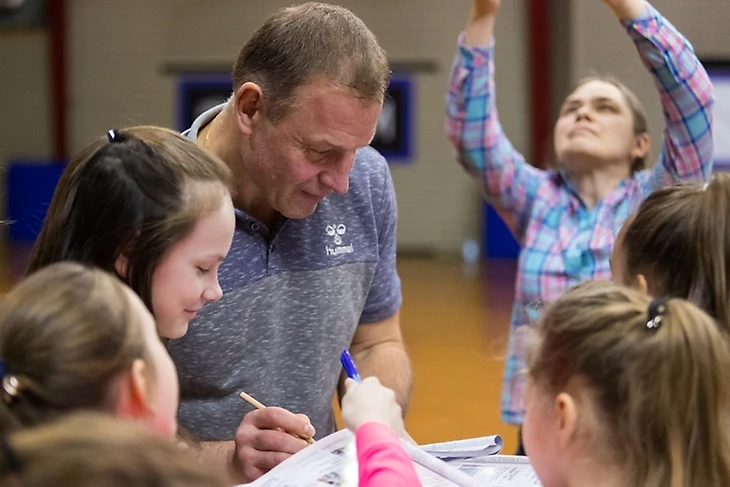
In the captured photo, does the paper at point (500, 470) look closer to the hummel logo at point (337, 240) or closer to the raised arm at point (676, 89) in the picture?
the hummel logo at point (337, 240)

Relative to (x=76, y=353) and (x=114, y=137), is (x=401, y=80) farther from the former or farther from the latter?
(x=76, y=353)

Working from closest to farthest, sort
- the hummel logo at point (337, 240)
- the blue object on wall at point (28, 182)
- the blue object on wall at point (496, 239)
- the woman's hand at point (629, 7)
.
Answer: the hummel logo at point (337, 240), the woman's hand at point (629, 7), the blue object on wall at point (496, 239), the blue object on wall at point (28, 182)

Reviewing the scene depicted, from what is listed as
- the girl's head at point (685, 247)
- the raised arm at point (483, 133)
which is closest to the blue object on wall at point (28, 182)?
the raised arm at point (483, 133)

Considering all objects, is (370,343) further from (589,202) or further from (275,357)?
(589,202)

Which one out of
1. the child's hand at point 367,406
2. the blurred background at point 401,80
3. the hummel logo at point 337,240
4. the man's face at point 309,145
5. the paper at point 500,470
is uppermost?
the man's face at point 309,145

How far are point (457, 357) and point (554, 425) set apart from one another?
4168mm

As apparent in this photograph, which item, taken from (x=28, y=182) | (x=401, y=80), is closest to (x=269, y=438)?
(x=401, y=80)

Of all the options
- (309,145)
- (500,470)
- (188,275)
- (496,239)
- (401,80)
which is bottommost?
(496,239)

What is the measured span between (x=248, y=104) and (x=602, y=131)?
4.04ft

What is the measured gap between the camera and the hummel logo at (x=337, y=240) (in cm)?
194

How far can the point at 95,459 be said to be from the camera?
0.80m

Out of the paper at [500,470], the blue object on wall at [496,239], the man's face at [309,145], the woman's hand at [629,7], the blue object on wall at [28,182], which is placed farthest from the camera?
the blue object on wall at [28,182]

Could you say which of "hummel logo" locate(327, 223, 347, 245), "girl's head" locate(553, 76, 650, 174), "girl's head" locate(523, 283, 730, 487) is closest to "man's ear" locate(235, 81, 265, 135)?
"hummel logo" locate(327, 223, 347, 245)

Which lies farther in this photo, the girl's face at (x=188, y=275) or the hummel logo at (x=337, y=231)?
the hummel logo at (x=337, y=231)
